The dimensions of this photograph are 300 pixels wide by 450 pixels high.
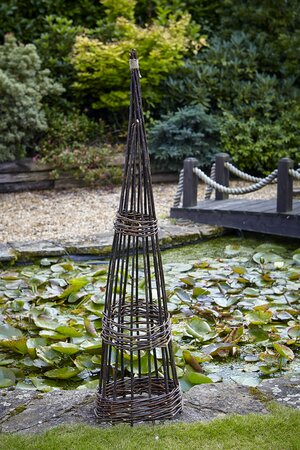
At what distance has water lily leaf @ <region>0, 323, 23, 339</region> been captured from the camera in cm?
381

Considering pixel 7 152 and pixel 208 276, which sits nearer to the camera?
pixel 208 276

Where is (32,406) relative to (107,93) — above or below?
below

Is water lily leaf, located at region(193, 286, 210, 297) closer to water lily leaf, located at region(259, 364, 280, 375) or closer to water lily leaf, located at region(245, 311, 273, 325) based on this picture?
water lily leaf, located at region(245, 311, 273, 325)

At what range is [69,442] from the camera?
8.11 feet

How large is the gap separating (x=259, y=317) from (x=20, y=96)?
5.20m

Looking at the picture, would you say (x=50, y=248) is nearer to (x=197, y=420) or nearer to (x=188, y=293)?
(x=188, y=293)

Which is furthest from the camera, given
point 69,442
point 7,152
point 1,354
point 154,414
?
point 7,152

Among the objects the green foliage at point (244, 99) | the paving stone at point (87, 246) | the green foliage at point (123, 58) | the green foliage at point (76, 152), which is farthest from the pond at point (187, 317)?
the green foliage at point (123, 58)

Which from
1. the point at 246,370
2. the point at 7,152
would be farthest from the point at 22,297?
the point at 7,152

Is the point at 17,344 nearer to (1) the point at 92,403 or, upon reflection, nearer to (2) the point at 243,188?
(1) the point at 92,403

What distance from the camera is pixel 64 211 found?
7477 millimetres

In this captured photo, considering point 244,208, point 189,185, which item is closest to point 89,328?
point 244,208

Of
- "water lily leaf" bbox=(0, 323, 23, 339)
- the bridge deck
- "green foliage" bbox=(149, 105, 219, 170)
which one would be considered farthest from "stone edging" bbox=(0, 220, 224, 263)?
"green foliage" bbox=(149, 105, 219, 170)

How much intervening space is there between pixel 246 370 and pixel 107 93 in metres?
6.59
